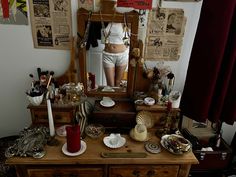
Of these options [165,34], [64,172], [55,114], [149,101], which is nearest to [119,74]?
[149,101]


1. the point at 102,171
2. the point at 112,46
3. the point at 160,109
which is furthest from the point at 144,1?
the point at 102,171

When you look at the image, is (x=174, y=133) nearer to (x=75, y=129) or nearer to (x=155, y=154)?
(x=155, y=154)

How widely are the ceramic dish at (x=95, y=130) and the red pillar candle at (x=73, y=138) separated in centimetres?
17

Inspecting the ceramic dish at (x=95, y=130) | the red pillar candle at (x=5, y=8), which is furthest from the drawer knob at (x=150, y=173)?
the red pillar candle at (x=5, y=8)

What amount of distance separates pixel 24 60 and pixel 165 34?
1038 mm

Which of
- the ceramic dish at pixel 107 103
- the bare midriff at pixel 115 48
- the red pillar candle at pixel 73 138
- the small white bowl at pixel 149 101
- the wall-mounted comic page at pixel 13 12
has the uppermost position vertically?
the wall-mounted comic page at pixel 13 12

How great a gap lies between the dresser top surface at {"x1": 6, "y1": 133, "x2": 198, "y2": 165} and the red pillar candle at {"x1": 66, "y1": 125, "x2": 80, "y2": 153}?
0.16 feet

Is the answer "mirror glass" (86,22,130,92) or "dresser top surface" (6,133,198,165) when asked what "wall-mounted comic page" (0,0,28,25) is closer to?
"mirror glass" (86,22,130,92)

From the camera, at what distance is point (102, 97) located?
1547mm

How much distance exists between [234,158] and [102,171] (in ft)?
4.43

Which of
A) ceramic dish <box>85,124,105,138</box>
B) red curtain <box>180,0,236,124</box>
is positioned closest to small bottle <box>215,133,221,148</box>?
red curtain <box>180,0,236,124</box>

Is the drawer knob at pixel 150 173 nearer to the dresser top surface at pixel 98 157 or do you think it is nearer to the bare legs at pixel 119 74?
the dresser top surface at pixel 98 157

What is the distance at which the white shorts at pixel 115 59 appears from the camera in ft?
4.65

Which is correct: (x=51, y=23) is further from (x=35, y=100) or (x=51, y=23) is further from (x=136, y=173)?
(x=136, y=173)
